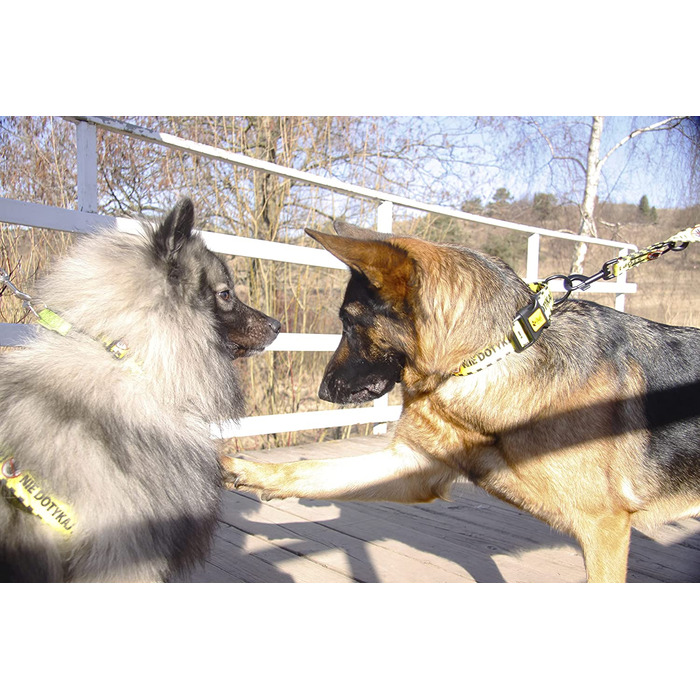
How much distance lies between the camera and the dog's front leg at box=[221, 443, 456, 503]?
2.47 meters

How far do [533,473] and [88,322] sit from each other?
1.74 metres

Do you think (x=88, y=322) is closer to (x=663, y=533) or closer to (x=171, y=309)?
(x=171, y=309)

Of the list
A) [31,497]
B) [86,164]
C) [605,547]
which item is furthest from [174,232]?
[605,547]

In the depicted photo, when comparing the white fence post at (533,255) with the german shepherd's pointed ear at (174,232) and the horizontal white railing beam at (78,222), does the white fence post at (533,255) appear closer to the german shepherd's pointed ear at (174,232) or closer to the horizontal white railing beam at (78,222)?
the horizontal white railing beam at (78,222)

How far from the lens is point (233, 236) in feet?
12.9

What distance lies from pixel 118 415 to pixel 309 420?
2.99 metres

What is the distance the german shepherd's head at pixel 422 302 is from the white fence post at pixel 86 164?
1.74 m

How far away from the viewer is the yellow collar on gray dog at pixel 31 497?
4.87 ft

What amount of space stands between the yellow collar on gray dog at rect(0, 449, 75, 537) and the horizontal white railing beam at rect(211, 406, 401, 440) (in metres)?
2.01

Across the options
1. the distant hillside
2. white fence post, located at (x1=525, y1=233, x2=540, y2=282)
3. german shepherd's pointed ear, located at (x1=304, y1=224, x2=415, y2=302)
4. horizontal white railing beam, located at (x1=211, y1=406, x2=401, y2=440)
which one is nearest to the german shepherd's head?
german shepherd's pointed ear, located at (x1=304, y1=224, x2=415, y2=302)

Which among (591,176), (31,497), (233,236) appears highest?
(591,176)

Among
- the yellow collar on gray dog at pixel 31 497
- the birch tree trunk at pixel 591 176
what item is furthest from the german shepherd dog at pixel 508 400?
the birch tree trunk at pixel 591 176

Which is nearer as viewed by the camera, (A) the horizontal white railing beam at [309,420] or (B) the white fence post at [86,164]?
(B) the white fence post at [86,164]

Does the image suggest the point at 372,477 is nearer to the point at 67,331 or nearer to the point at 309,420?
the point at 67,331
